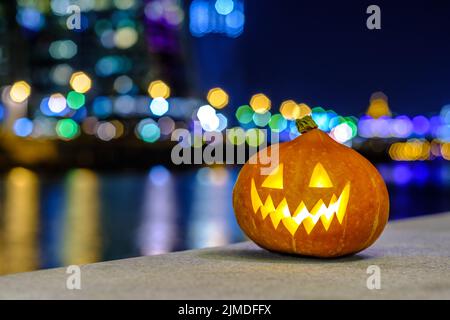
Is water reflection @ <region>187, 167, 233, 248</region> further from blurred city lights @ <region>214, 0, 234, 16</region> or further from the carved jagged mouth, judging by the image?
blurred city lights @ <region>214, 0, 234, 16</region>

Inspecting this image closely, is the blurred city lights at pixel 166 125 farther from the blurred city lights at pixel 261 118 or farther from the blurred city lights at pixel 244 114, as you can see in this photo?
the blurred city lights at pixel 261 118

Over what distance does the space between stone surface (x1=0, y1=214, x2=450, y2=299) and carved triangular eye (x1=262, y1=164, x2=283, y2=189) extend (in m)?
0.53

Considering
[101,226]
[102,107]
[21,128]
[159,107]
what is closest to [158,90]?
[159,107]

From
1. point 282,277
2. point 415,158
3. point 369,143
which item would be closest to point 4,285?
point 282,277

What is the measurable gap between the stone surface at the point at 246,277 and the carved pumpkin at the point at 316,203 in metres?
0.14

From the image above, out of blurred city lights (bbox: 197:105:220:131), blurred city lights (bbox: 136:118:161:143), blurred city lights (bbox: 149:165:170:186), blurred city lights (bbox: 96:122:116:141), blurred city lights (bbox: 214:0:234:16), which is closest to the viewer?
blurred city lights (bbox: 149:165:170:186)

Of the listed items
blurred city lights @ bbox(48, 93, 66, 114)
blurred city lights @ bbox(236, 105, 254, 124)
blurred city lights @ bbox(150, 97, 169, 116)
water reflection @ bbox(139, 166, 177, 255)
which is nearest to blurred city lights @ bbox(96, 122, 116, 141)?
blurred city lights @ bbox(48, 93, 66, 114)

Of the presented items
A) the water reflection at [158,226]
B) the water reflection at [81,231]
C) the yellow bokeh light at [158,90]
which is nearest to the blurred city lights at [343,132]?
the yellow bokeh light at [158,90]

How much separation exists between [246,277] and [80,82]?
11571 centimetres

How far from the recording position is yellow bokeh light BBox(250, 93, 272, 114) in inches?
6265

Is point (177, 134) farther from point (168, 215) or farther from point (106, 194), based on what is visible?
point (168, 215)

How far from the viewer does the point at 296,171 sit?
622 cm

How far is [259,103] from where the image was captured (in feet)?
525
